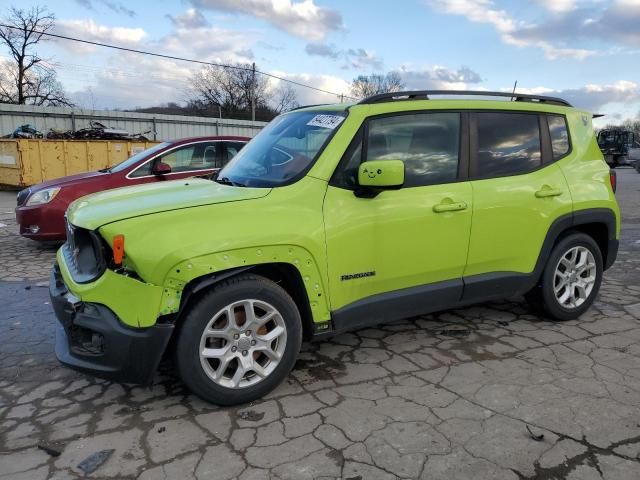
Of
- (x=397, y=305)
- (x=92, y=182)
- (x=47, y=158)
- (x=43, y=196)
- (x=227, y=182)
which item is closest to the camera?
(x=397, y=305)

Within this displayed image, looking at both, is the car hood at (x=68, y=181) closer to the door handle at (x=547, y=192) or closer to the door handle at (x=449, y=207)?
the door handle at (x=449, y=207)

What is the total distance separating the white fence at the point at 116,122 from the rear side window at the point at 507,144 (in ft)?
75.4

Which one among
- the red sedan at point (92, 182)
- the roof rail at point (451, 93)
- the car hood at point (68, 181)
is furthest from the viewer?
the car hood at point (68, 181)

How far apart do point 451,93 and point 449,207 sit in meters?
0.96

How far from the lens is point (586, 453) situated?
102 inches

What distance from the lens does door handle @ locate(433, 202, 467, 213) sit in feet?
11.6

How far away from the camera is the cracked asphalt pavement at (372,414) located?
2.51 metres

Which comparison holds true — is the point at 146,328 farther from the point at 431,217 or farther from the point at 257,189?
the point at 431,217

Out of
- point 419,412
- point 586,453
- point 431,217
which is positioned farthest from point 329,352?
point 586,453

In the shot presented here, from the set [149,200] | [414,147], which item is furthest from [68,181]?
[414,147]

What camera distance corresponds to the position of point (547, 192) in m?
4.04

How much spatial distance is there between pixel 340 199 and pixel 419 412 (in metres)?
1.37

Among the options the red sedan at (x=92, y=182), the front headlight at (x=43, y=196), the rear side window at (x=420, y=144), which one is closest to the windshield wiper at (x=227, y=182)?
the rear side window at (x=420, y=144)

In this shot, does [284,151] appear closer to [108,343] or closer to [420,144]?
[420,144]
